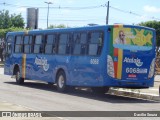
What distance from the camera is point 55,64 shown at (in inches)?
845

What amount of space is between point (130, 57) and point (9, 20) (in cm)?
7335

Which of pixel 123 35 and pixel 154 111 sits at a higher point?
pixel 123 35

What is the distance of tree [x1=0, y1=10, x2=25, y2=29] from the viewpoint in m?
88.4

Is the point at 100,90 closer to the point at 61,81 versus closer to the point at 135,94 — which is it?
the point at 135,94

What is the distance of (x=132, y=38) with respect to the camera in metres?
18.4

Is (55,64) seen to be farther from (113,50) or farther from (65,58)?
(113,50)

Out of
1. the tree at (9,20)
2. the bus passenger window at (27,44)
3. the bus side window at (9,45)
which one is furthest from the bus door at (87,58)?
the tree at (9,20)

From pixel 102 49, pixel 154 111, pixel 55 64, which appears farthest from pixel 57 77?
pixel 154 111

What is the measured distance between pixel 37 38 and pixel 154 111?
1045cm

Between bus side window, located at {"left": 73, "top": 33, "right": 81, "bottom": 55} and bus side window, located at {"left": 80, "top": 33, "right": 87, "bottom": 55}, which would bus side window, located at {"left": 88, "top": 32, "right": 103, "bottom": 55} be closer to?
bus side window, located at {"left": 80, "top": 33, "right": 87, "bottom": 55}

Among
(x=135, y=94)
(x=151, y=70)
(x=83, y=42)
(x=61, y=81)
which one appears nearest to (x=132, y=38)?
(x=151, y=70)

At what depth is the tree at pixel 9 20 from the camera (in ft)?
290

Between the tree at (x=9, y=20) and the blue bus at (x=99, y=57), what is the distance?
67.4 m

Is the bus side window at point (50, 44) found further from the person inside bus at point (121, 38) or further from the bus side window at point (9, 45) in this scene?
the person inside bus at point (121, 38)
